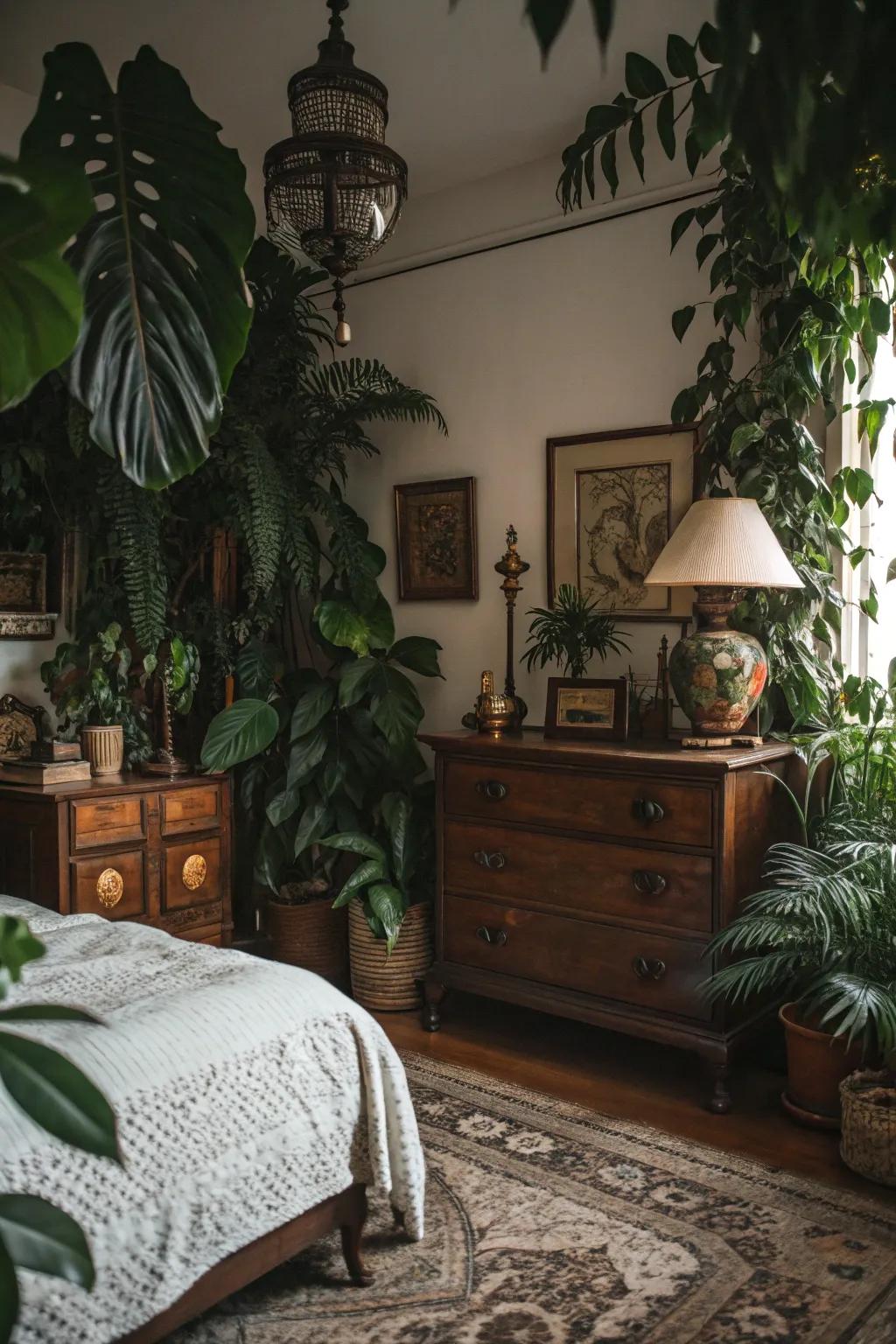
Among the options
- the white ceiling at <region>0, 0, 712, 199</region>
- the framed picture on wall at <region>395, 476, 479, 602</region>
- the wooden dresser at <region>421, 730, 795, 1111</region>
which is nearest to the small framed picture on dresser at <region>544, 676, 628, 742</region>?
the wooden dresser at <region>421, 730, 795, 1111</region>

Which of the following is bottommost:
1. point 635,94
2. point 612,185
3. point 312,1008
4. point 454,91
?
point 312,1008

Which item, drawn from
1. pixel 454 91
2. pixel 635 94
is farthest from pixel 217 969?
pixel 454 91

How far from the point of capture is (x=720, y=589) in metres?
3.11

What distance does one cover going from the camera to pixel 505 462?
400 centimetres

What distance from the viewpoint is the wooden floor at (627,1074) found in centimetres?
272

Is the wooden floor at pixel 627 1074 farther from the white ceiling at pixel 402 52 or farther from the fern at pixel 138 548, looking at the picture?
the white ceiling at pixel 402 52

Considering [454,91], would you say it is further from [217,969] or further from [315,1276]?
[315,1276]

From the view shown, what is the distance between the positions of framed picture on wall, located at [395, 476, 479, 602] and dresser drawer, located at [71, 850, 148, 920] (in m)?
1.45

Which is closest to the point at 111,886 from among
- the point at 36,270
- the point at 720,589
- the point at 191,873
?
the point at 191,873

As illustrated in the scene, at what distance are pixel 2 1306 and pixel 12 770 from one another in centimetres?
323

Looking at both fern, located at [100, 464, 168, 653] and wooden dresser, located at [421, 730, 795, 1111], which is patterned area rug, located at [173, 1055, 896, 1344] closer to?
wooden dresser, located at [421, 730, 795, 1111]

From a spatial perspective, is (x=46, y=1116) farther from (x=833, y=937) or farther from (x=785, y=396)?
(x=785, y=396)

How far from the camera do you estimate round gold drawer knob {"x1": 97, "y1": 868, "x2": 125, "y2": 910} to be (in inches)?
135

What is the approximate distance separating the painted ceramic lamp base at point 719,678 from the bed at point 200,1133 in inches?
55.1
